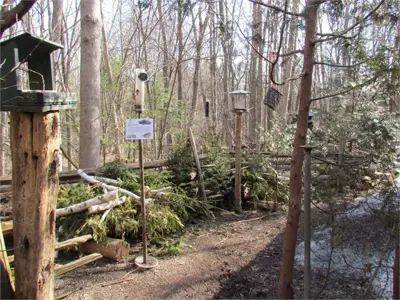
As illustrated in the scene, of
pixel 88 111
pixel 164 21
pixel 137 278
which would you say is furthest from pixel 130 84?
pixel 137 278

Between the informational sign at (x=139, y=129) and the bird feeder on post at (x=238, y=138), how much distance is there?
7.62ft

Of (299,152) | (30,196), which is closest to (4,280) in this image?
(30,196)

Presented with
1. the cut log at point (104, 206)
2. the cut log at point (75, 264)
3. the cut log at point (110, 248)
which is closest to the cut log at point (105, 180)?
the cut log at point (104, 206)

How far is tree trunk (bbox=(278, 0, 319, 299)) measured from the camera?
8.36 feet

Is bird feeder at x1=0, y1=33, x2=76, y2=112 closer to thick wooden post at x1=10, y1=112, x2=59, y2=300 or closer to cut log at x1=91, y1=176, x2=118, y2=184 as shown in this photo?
thick wooden post at x1=10, y1=112, x2=59, y2=300

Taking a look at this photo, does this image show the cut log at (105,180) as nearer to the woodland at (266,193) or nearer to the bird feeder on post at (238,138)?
the woodland at (266,193)

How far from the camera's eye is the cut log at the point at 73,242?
3.57 m

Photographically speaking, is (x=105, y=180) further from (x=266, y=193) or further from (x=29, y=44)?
(x=266, y=193)

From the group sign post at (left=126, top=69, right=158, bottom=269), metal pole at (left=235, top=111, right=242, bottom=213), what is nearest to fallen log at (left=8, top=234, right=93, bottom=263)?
sign post at (left=126, top=69, right=158, bottom=269)

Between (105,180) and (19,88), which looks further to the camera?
(105,180)

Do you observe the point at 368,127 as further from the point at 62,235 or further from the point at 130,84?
the point at 130,84

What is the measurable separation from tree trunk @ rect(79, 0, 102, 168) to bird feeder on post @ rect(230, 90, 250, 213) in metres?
2.58

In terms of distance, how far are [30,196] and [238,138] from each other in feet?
13.9

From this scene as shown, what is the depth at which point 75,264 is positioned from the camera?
371 centimetres
